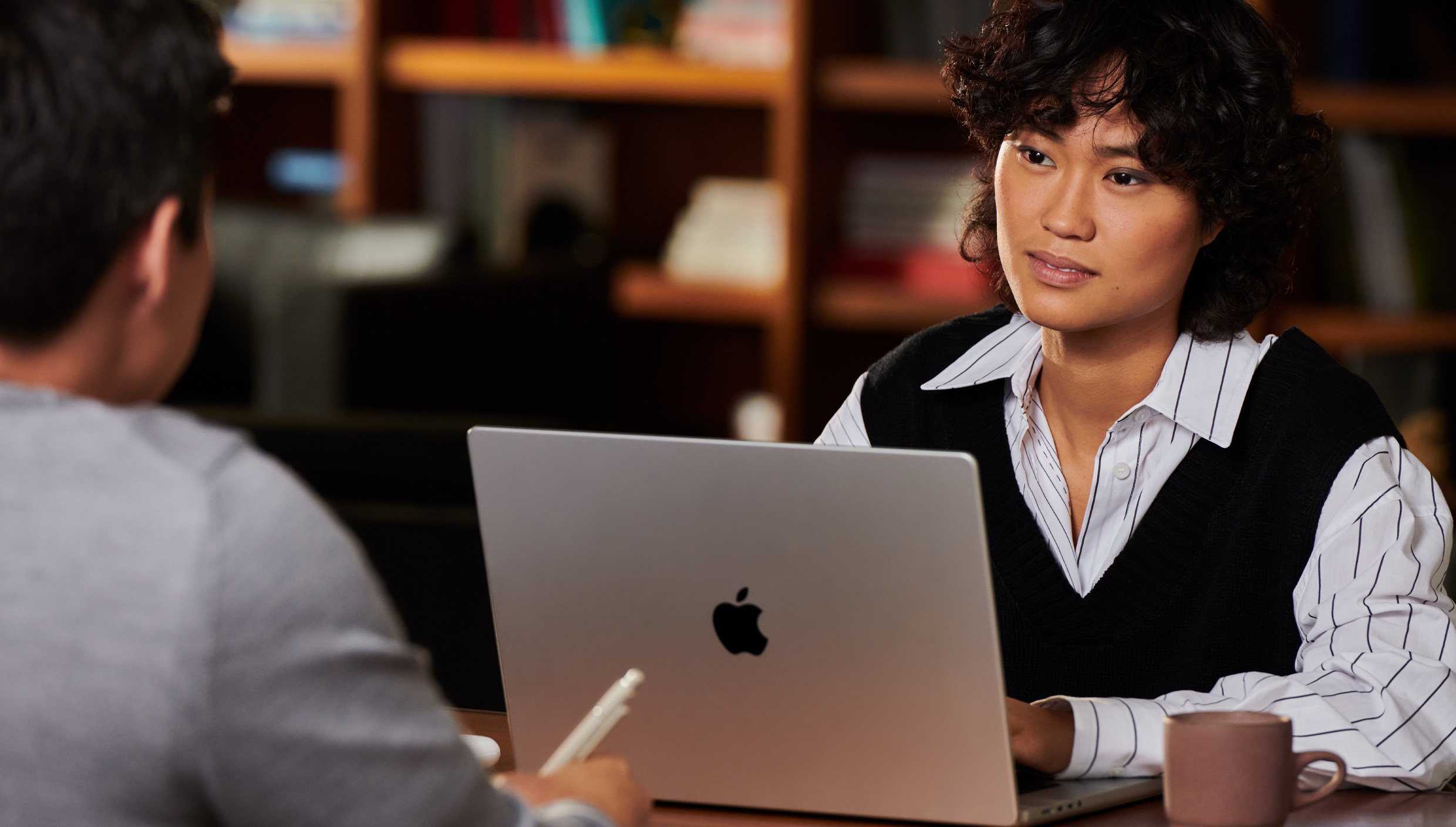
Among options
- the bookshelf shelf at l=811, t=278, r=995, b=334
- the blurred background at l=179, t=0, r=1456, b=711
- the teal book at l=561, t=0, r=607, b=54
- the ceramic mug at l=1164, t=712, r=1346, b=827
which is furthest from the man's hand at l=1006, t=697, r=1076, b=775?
the teal book at l=561, t=0, r=607, b=54

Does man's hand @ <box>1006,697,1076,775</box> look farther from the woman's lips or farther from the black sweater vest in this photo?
the woman's lips

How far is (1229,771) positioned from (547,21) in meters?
2.85

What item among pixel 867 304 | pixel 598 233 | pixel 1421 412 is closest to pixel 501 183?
pixel 598 233

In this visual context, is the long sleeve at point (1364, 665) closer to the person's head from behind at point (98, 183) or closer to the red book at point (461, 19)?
the person's head from behind at point (98, 183)

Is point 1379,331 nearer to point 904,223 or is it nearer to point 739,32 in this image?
point 904,223

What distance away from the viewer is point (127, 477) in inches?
27.7

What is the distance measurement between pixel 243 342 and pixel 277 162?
0.66 m

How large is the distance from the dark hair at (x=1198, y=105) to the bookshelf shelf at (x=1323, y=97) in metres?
1.26

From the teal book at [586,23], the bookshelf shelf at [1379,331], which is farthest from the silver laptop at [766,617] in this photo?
the teal book at [586,23]

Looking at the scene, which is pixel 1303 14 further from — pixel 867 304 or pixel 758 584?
pixel 758 584

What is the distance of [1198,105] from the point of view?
1.39 m

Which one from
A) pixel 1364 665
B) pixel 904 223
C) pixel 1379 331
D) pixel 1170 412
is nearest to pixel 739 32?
pixel 904 223

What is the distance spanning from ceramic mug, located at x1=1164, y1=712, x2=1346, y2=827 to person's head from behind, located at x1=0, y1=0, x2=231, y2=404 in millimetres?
614

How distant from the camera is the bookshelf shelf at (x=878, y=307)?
3168mm
